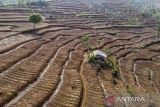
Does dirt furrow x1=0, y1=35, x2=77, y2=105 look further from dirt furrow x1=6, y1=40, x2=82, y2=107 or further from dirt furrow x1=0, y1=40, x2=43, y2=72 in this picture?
dirt furrow x1=0, y1=40, x2=43, y2=72

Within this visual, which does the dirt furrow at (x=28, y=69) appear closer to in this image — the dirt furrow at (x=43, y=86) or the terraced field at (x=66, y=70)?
the terraced field at (x=66, y=70)

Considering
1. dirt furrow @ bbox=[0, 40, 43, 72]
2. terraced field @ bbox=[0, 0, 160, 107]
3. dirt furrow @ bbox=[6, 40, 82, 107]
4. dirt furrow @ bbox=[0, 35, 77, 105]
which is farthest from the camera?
dirt furrow @ bbox=[0, 40, 43, 72]

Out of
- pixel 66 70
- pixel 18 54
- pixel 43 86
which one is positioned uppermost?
pixel 18 54

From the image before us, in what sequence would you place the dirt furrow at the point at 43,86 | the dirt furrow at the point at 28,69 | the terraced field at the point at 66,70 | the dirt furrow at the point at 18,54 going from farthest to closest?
the dirt furrow at the point at 18,54 → the terraced field at the point at 66,70 → the dirt furrow at the point at 28,69 → the dirt furrow at the point at 43,86

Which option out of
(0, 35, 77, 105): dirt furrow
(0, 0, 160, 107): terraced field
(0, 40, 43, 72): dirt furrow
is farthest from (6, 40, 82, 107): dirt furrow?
(0, 40, 43, 72): dirt furrow

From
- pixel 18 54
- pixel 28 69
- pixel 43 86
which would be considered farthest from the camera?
pixel 18 54

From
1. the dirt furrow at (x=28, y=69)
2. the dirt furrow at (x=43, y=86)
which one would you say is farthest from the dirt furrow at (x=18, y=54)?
the dirt furrow at (x=43, y=86)

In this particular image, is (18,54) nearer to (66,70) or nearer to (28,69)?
(66,70)

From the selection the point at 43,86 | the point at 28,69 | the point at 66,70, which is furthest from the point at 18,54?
the point at 43,86

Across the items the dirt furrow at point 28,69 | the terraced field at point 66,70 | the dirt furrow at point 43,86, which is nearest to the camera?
the dirt furrow at point 43,86
